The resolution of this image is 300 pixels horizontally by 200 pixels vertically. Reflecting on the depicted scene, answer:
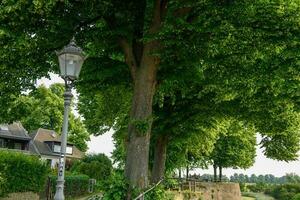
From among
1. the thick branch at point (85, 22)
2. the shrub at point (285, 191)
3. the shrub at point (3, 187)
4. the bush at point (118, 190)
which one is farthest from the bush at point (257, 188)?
the thick branch at point (85, 22)

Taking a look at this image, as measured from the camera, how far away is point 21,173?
25.8m

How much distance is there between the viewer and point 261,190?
70.9 meters

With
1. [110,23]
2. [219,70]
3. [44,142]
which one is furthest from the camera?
[44,142]

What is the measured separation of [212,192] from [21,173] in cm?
1500

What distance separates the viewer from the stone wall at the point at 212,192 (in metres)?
26.6

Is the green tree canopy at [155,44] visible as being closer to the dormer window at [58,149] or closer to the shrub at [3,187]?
the shrub at [3,187]

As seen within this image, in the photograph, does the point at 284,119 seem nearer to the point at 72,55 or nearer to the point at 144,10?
the point at 144,10

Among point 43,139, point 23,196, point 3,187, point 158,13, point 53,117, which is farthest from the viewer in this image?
point 53,117

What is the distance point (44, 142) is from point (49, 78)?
4896 centimetres

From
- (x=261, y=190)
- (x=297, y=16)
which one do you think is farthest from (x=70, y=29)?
(x=261, y=190)

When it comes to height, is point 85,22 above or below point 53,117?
below

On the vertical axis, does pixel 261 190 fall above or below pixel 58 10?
below

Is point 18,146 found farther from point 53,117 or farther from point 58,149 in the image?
point 53,117

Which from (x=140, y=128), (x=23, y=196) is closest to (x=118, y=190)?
(x=140, y=128)
